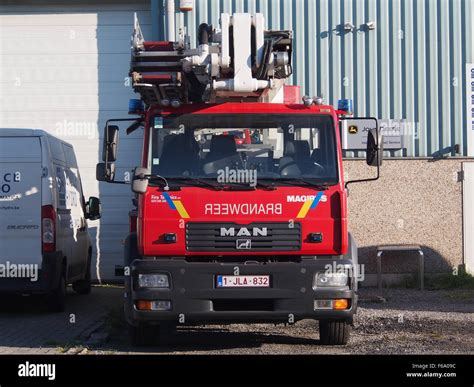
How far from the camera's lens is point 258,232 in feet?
31.6

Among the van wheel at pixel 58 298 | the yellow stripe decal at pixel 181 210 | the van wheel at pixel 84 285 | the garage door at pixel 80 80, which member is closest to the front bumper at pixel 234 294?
the yellow stripe decal at pixel 181 210

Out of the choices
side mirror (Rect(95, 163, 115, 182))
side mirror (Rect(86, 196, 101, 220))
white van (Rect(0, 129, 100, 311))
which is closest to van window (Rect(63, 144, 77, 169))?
side mirror (Rect(86, 196, 101, 220))

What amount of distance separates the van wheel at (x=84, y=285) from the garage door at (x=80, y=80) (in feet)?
6.21

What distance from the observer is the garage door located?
18.0m

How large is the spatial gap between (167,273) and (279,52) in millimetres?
2577

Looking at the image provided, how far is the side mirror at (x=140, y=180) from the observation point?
9.73 meters

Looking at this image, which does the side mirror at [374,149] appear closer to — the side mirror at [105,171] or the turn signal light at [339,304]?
the turn signal light at [339,304]

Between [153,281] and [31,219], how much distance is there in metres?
3.74

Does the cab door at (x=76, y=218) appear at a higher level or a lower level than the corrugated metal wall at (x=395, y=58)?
lower

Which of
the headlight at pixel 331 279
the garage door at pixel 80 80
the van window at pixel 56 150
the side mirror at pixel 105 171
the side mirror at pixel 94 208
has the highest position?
the garage door at pixel 80 80

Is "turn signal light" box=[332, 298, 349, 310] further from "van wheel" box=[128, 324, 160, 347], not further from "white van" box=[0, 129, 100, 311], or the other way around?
"white van" box=[0, 129, 100, 311]

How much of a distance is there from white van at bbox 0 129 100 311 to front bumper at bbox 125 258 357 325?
11.4 ft
